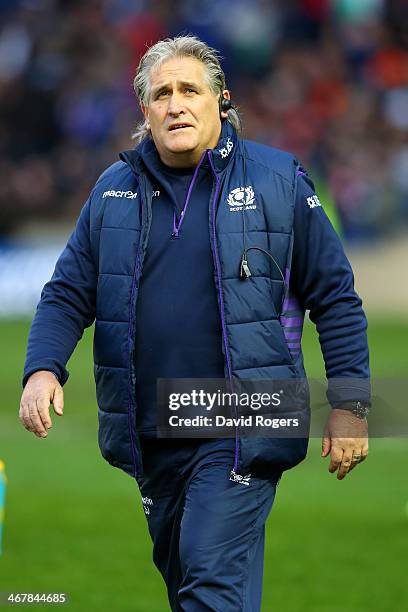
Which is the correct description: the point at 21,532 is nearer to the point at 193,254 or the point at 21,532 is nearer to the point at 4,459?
the point at 4,459

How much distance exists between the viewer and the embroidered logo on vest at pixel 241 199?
14.3 ft

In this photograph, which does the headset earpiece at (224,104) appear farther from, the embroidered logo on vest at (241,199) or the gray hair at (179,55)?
the embroidered logo on vest at (241,199)

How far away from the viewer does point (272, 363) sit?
14.1 feet

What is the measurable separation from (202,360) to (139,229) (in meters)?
0.47

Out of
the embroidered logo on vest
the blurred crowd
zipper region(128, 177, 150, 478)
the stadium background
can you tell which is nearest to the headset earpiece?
the embroidered logo on vest

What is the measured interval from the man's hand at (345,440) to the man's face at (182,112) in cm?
98

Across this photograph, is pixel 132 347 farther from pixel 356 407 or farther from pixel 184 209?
pixel 356 407

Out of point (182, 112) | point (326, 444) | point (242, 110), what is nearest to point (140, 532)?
point (326, 444)

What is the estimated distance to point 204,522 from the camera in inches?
165

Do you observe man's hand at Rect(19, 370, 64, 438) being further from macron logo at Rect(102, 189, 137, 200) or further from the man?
macron logo at Rect(102, 189, 137, 200)

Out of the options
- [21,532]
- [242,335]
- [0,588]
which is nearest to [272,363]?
[242,335]

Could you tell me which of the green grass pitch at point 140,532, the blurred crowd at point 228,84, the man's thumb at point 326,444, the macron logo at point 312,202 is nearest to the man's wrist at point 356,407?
the man's thumb at point 326,444

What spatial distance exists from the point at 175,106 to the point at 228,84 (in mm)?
18282

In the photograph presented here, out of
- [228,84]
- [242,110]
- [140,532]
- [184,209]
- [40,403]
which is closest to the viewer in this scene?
[40,403]
